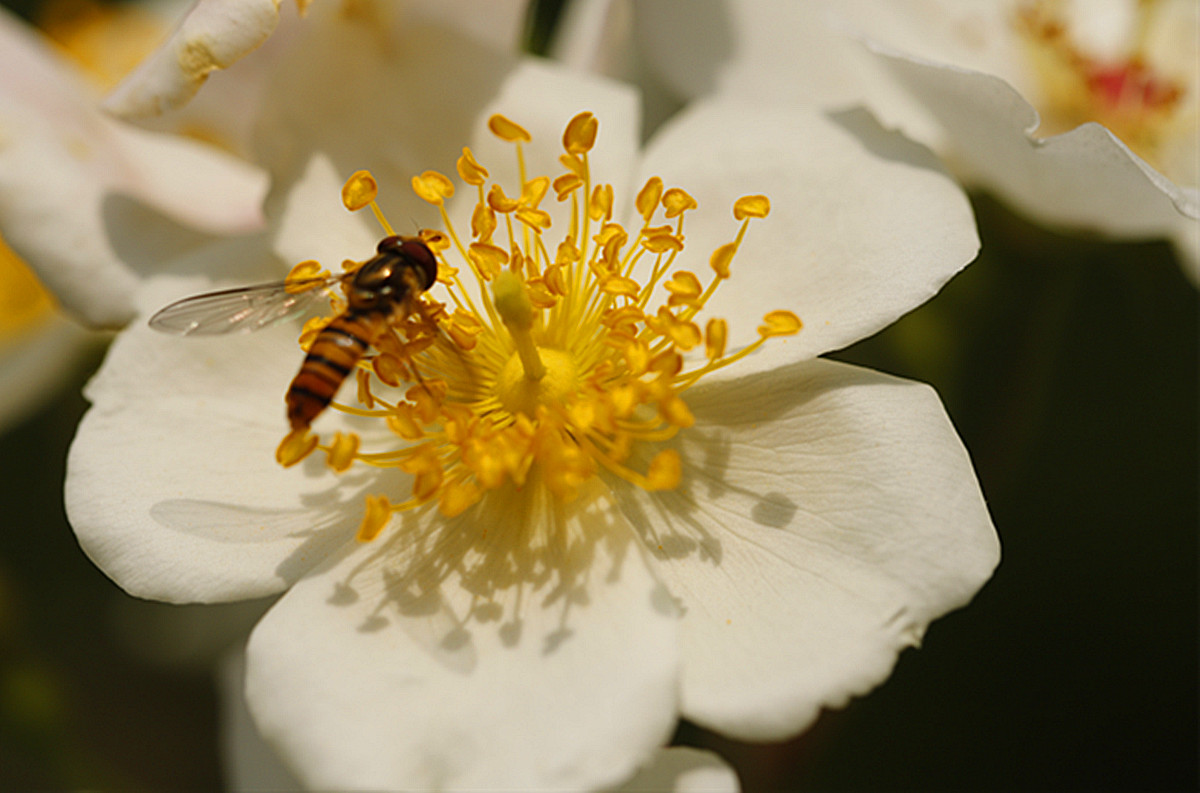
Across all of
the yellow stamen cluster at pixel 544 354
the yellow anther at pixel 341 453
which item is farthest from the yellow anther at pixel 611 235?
the yellow anther at pixel 341 453

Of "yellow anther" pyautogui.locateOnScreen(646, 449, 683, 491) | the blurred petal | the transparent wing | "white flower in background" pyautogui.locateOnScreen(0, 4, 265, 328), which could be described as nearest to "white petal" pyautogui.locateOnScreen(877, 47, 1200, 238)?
the blurred petal

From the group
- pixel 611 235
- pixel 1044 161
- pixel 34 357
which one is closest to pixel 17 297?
pixel 34 357

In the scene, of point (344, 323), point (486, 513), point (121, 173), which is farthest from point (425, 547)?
point (121, 173)

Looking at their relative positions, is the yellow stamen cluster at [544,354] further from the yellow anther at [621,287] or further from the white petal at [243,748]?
the white petal at [243,748]

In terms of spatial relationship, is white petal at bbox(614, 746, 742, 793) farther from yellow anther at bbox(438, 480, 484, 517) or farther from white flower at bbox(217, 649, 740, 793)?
yellow anther at bbox(438, 480, 484, 517)

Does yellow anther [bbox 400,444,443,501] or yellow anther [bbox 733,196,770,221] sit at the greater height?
yellow anther [bbox 733,196,770,221]
